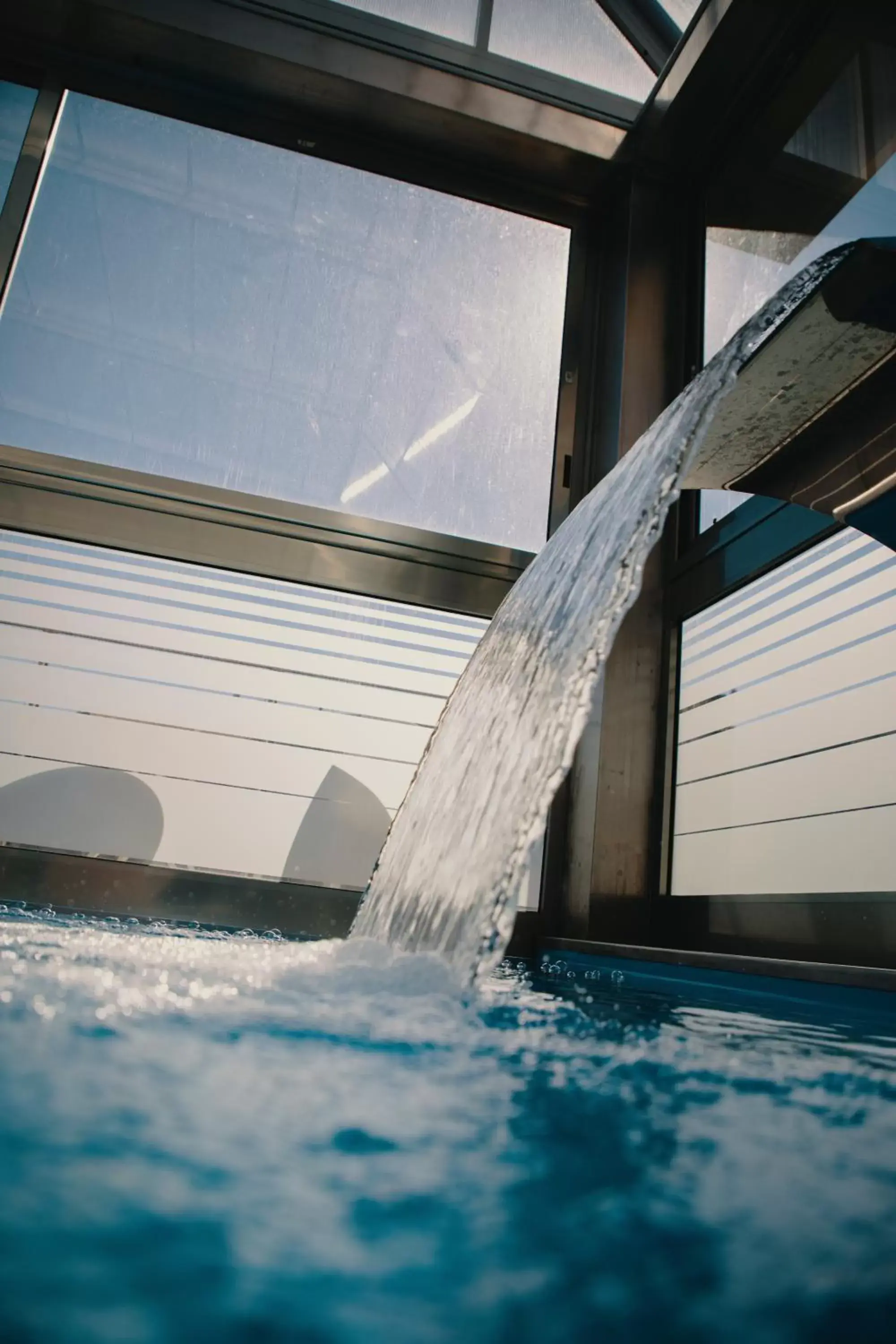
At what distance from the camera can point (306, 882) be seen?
2.31 meters

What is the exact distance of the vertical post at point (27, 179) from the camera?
2.45 m

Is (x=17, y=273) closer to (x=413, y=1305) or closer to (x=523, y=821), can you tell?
(x=523, y=821)

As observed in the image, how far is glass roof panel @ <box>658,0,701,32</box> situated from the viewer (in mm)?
2535

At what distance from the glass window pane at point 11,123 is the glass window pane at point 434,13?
41.8 inches

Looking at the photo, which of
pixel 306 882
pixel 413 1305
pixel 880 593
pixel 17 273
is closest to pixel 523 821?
pixel 413 1305

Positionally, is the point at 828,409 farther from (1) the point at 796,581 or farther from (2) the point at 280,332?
(2) the point at 280,332

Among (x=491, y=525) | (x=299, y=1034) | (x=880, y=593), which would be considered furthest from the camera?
(x=491, y=525)

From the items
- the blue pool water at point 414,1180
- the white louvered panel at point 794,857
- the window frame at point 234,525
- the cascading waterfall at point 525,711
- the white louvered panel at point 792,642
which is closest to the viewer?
the blue pool water at point 414,1180

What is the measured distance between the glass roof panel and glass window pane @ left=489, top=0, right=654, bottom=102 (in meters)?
0.15

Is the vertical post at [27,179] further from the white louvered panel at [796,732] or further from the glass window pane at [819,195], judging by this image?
the white louvered panel at [796,732]

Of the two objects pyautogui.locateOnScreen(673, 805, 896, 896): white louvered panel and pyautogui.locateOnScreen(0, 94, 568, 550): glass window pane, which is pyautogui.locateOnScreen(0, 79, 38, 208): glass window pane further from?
pyautogui.locateOnScreen(673, 805, 896, 896): white louvered panel

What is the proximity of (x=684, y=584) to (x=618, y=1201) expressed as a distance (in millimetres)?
2157

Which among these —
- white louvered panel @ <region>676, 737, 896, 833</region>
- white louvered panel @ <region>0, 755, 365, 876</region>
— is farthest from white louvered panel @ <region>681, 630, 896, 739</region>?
white louvered panel @ <region>0, 755, 365, 876</region>

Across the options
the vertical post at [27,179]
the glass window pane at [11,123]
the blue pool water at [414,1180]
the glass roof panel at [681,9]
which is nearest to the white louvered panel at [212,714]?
the vertical post at [27,179]
